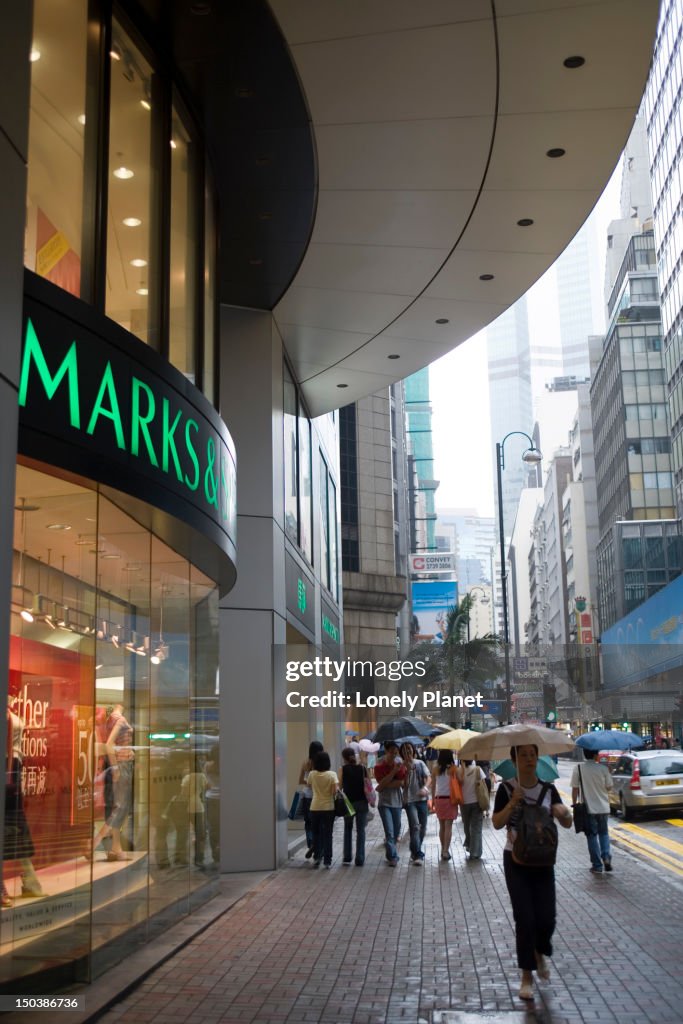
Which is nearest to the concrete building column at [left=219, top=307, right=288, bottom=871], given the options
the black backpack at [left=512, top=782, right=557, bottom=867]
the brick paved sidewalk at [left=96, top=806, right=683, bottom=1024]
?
the brick paved sidewalk at [left=96, top=806, right=683, bottom=1024]

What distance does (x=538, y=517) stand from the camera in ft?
568

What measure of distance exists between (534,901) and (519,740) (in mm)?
1175

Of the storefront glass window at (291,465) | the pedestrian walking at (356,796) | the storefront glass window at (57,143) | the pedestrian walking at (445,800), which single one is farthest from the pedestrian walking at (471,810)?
the storefront glass window at (57,143)

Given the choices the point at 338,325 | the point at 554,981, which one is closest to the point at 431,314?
the point at 338,325

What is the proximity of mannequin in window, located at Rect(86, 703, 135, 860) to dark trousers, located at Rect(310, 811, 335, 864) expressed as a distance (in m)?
6.29

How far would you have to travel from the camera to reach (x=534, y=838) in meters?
7.62

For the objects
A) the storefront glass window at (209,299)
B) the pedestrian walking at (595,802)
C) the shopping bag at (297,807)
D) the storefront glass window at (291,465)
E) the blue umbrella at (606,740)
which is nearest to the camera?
the storefront glass window at (209,299)

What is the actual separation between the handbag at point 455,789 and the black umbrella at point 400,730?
123 inches

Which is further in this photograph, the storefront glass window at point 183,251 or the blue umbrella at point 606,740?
the blue umbrella at point 606,740

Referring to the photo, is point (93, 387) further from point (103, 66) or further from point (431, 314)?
point (431, 314)

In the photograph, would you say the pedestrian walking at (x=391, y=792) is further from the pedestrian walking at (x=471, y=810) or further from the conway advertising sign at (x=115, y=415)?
the conway advertising sign at (x=115, y=415)

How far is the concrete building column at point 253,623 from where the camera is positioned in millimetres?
14984

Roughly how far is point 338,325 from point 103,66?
32.2ft

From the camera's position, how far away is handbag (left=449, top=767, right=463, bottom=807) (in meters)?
16.1
